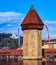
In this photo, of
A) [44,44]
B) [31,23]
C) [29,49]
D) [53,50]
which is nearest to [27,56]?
[29,49]

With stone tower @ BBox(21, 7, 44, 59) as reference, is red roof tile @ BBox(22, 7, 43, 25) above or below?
above

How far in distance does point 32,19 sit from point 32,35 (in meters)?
3.26

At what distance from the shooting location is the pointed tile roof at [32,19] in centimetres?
7275

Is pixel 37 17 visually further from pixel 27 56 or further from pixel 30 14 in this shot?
pixel 27 56

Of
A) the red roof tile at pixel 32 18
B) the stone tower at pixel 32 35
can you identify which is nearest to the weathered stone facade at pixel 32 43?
the stone tower at pixel 32 35

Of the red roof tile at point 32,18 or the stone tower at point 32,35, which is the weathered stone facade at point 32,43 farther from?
the red roof tile at point 32,18

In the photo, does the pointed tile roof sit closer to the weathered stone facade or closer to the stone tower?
the stone tower

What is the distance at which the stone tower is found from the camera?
72.3m

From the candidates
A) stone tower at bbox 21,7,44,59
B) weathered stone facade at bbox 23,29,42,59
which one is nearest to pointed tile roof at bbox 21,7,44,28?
stone tower at bbox 21,7,44,59

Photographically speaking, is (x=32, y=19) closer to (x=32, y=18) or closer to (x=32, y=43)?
(x=32, y=18)

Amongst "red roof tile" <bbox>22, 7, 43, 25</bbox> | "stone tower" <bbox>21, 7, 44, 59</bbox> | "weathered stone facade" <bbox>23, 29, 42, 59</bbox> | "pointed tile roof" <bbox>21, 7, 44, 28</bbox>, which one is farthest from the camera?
"red roof tile" <bbox>22, 7, 43, 25</bbox>

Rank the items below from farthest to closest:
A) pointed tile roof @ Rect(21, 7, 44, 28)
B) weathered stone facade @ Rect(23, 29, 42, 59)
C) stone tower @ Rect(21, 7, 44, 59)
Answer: pointed tile roof @ Rect(21, 7, 44, 28), weathered stone facade @ Rect(23, 29, 42, 59), stone tower @ Rect(21, 7, 44, 59)

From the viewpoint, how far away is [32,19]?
241 ft

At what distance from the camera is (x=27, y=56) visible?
7225 centimetres
